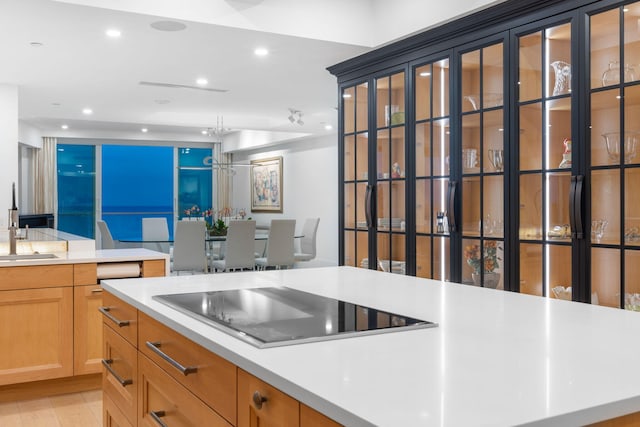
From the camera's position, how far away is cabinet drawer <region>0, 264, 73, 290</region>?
3.54 metres

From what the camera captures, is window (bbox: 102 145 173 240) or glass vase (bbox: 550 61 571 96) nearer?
glass vase (bbox: 550 61 571 96)

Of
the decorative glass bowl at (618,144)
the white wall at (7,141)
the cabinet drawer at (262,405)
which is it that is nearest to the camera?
the cabinet drawer at (262,405)

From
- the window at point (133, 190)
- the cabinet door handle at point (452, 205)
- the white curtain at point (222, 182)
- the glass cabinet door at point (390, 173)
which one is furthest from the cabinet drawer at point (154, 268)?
the window at point (133, 190)

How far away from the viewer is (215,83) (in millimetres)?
6160

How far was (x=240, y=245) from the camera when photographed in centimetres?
716

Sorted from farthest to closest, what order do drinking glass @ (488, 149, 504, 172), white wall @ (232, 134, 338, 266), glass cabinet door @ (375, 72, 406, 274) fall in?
white wall @ (232, 134, 338, 266) → glass cabinet door @ (375, 72, 406, 274) → drinking glass @ (488, 149, 504, 172)

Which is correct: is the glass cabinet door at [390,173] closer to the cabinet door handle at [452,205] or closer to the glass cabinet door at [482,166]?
the cabinet door handle at [452,205]

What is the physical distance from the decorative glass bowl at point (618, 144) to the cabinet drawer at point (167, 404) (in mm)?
2433

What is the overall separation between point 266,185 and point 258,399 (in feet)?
35.6

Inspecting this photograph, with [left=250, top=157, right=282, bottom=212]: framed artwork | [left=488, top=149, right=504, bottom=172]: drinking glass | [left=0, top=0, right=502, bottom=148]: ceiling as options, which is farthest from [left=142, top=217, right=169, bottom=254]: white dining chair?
[left=488, top=149, right=504, bottom=172]: drinking glass

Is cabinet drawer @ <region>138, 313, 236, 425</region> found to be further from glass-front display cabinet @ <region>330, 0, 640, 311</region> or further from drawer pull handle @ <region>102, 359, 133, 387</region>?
glass-front display cabinet @ <region>330, 0, 640, 311</region>

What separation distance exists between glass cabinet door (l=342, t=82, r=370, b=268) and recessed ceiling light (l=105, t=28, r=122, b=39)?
1894 millimetres

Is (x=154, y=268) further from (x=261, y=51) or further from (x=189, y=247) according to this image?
(x=189, y=247)

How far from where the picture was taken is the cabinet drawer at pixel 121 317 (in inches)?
77.9
